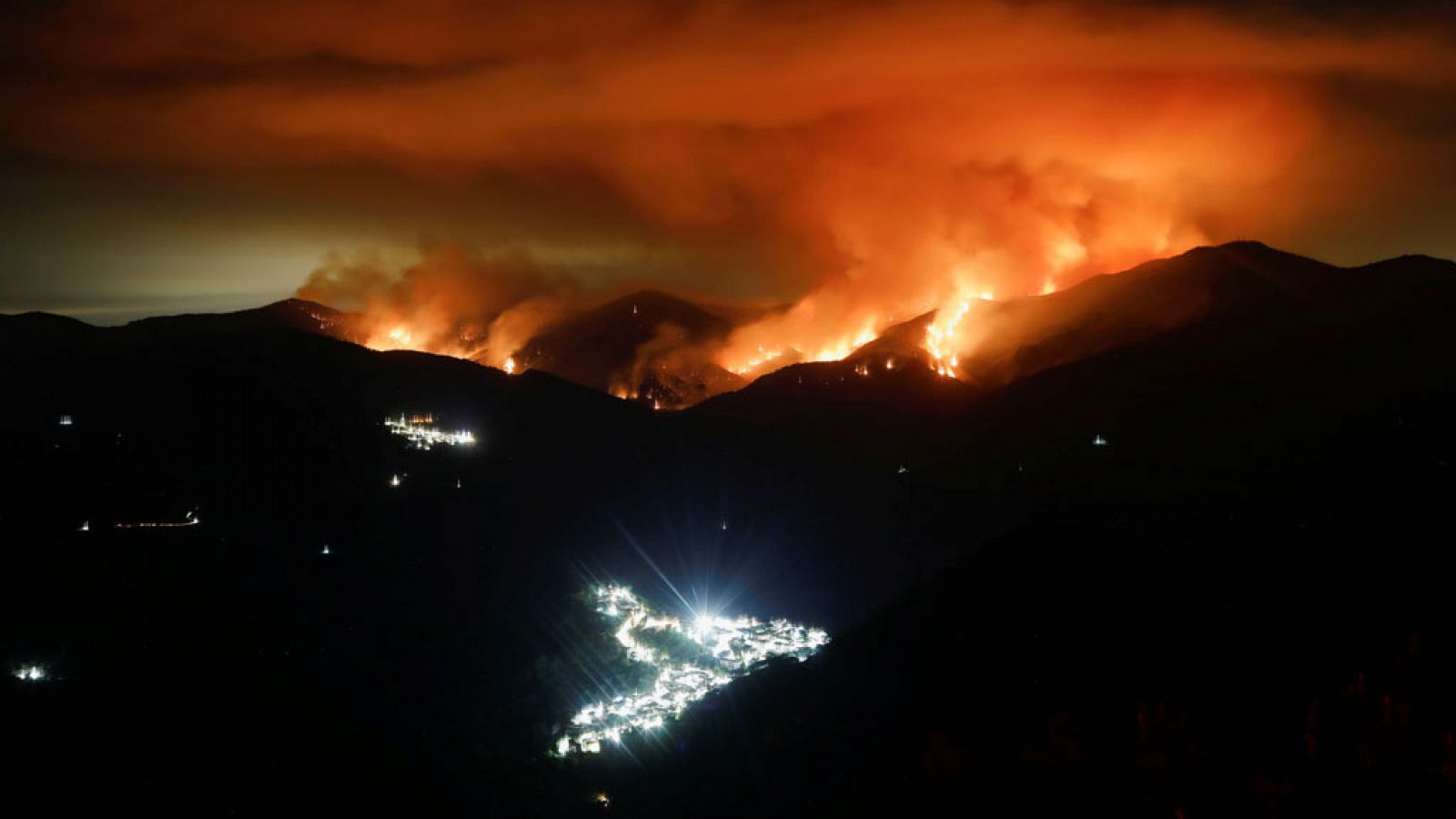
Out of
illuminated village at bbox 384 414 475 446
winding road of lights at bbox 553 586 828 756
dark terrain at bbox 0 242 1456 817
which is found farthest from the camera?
illuminated village at bbox 384 414 475 446

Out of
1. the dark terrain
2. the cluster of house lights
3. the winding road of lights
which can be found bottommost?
the winding road of lights

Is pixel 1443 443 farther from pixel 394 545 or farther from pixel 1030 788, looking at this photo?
pixel 394 545

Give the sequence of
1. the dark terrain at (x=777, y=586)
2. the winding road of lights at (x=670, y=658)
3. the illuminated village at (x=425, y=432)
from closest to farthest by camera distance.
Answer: the dark terrain at (x=777, y=586)
the winding road of lights at (x=670, y=658)
the illuminated village at (x=425, y=432)

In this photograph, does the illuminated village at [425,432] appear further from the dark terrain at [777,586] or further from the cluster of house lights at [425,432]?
the dark terrain at [777,586]

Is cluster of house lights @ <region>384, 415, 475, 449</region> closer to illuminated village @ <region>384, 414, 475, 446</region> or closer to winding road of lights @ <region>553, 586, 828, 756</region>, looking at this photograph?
illuminated village @ <region>384, 414, 475, 446</region>

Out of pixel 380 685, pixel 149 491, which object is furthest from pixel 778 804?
pixel 149 491

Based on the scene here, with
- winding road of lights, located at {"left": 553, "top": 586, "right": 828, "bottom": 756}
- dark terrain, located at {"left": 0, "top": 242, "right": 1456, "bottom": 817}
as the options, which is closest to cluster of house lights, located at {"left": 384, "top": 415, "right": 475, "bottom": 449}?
dark terrain, located at {"left": 0, "top": 242, "right": 1456, "bottom": 817}

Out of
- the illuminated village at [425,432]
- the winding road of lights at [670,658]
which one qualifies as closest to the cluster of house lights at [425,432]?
the illuminated village at [425,432]
